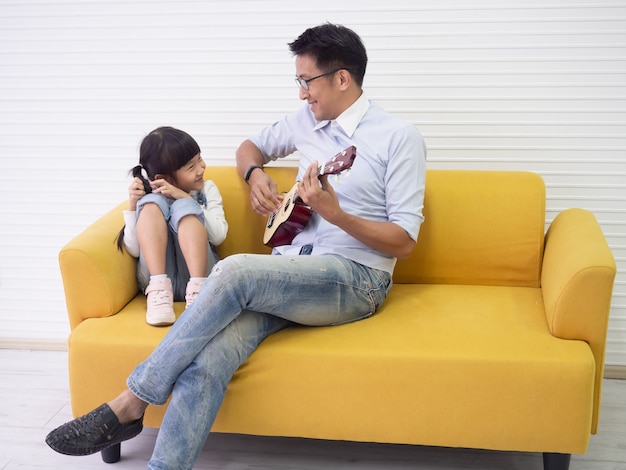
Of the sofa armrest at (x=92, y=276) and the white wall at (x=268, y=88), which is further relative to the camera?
the white wall at (x=268, y=88)

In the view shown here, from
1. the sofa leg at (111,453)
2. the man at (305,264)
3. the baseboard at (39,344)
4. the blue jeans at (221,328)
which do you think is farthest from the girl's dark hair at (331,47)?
the baseboard at (39,344)

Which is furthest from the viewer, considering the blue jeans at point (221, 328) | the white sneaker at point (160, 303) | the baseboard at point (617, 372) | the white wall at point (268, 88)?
the baseboard at point (617, 372)

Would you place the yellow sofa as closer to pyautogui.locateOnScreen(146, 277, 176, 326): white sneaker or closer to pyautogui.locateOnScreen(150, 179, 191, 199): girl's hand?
pyautogui.locateOnScreen(146, 277, 176, 326): white sneaker

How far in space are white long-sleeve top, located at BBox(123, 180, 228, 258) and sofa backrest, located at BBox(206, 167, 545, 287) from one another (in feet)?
1.93

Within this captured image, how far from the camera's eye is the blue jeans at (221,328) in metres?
1.91

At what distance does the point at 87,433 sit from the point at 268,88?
135 cm

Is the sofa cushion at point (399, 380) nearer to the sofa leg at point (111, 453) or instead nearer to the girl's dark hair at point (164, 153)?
the sofa leg at point (111, 453)

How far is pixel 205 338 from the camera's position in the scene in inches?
76.7

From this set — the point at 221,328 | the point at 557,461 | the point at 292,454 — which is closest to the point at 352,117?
the point at 221,328

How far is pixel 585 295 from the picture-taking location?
198cm

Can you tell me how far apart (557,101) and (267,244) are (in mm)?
1100

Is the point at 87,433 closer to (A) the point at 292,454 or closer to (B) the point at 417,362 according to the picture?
(A) the point at 292,454

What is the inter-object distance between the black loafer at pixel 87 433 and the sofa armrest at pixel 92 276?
0.32 meters

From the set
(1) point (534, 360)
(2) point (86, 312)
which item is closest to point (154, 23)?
(2) point (86, 312)
